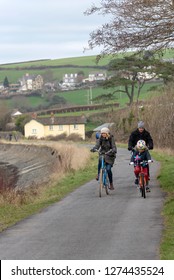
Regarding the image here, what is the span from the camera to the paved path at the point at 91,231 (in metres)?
11.0

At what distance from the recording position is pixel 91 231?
1338 cm

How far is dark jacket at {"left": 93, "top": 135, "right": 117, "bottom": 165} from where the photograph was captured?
19734 millimetres

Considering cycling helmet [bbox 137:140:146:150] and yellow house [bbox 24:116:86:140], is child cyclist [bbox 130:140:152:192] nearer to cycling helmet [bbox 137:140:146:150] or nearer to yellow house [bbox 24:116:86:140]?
cycling helmet [bbox 137:140:146:150]

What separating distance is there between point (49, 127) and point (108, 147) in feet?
307

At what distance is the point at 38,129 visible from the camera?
4478 inches

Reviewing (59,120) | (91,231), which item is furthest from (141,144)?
(59,120)

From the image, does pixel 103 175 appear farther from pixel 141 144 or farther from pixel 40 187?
pixel 40 187

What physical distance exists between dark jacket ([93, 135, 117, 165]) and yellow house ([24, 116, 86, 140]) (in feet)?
286

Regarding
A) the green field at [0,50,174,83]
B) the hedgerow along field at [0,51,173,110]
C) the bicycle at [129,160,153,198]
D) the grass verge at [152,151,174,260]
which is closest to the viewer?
the grass verge at [152,151,174,260]

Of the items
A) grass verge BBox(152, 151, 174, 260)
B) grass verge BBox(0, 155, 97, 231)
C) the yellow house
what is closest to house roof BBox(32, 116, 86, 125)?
the yellow house

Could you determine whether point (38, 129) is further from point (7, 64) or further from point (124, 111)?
point (7, 64)

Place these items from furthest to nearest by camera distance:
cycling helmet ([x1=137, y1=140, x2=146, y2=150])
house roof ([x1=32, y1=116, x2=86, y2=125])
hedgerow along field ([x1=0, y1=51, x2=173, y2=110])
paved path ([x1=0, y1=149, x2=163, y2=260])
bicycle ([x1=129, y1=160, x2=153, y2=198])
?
hedgerow along field ([x1=0, y1=51, x2=173, y2=110]) → house roof ([x1=32, y1=116, x2=86, y2=125]) → cycling helmet ([x1=137, y1=140, x2=146, y2=150]) → bicycle ([x1=129, y1=160, x2=153, y2=198]) → paved path ([x1=0, y1=149, x2=163, y2=260])
